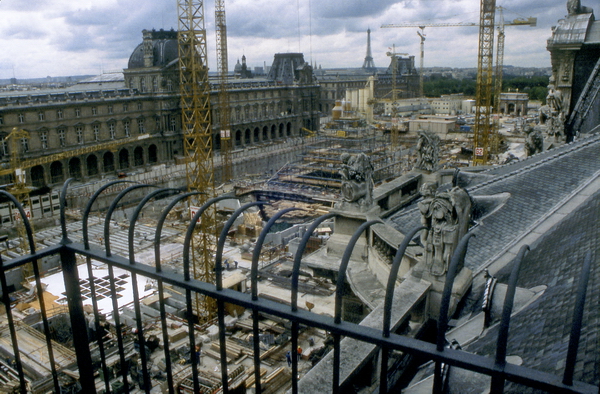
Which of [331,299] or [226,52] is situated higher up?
[226,52]

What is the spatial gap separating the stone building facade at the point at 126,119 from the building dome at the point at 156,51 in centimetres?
14

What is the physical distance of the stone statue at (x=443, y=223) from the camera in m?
8.30

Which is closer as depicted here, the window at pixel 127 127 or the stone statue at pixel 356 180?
the stone statue at pixel 356 180

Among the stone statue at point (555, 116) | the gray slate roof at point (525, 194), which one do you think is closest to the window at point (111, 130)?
the stone statue at point (555, 116)

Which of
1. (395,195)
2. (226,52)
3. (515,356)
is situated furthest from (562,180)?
(226,52)

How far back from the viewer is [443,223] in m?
8.52

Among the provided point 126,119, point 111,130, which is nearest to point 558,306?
point 111,130

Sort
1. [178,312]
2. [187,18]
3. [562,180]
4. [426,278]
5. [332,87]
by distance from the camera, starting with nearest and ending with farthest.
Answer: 1. [426,278]
2. [562,180]
3. [178,312]
4. [187,18]
5. [332,87]

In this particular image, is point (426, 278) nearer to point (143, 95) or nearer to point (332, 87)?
point (143, 95)

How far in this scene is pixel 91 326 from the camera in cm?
2566

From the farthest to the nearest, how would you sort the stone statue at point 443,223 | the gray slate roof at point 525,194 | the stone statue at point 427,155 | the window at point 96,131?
the window at point 96,131 → the stone statue at point 427,155 → the gray slate roof at point 525,194 → the stone statue at point 443,223

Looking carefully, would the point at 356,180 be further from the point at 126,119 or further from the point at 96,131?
the point at 126,119

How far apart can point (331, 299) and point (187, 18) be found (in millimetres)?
21773

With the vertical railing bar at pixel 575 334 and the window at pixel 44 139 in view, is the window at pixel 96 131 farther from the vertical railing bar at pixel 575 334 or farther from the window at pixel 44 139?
the vertical railing bar at pixel 575 334
